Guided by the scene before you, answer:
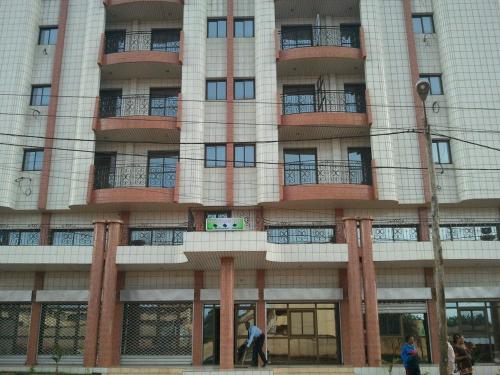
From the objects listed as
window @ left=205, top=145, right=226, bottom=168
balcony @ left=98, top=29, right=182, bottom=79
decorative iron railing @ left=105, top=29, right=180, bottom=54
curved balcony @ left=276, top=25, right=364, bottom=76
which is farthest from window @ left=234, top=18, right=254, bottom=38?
window @ left=205, top=145, right=226, bottom=168

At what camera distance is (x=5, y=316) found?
76.8ft

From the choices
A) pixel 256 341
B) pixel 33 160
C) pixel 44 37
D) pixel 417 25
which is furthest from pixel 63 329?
pixel 417 25

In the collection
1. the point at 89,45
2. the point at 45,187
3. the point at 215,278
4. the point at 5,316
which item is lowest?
the point at 5,316

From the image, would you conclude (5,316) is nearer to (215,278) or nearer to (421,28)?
(215,278)

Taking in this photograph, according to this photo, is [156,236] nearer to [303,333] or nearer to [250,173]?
[250,173]

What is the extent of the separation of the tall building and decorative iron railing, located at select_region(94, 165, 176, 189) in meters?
0.08

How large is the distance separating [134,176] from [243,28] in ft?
28.7

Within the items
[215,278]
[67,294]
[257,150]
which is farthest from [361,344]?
[67,294]

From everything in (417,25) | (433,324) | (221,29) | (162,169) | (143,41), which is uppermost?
(417,25)

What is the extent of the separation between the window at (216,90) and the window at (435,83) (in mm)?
9151

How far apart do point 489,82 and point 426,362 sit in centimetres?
1240

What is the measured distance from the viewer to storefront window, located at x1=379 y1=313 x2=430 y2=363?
22141 mm

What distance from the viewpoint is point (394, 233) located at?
23.2 m

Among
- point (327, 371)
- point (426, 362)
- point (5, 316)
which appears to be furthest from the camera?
point (5, 316)
